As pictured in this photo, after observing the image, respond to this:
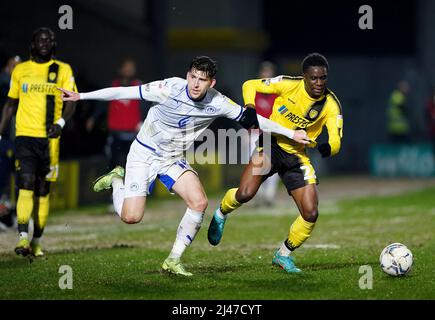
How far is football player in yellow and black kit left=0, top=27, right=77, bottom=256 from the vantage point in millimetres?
11523

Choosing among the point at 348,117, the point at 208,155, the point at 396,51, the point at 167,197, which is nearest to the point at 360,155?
the point at 348,117

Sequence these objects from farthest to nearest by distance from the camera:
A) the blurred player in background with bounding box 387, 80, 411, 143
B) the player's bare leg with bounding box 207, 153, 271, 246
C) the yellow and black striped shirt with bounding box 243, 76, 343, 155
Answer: the blurred player in background with bounding box 387, 80, 411, 143
the player's bare leg with bounding box 207, 153, 271, 246
the yellow and black striped shirt with bounding box 243, 76, 343, 155

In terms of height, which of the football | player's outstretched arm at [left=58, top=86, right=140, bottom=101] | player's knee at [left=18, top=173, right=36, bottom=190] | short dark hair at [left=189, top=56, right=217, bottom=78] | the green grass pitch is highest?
short dark hair at [left=189, top=56, right=217, bottom=78]

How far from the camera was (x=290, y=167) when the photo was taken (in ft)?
34.8

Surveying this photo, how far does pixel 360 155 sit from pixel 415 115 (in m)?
2.37

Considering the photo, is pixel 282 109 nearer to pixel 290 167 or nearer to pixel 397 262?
pixel 290 167

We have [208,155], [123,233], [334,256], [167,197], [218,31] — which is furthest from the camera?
[218,31]

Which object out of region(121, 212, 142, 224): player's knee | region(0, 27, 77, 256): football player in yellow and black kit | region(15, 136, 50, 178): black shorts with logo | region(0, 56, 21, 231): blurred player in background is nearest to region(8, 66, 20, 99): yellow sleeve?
region(0, 27, 77, 256): football player in yellow and black kit

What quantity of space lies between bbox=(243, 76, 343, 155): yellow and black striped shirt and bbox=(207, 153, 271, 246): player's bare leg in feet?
1.08

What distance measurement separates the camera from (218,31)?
29344 mm

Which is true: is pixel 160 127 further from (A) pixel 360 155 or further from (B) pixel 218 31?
(A) pixel 360 155

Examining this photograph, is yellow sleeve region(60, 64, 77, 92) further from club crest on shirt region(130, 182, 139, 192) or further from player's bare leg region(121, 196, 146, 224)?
player's bare leg region(121, 196, 146, 224)

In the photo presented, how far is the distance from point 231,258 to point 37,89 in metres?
2.98

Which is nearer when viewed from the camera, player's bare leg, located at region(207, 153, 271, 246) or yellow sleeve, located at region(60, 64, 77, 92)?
player's bare leg, located at region(207, 153, 271, 246)
